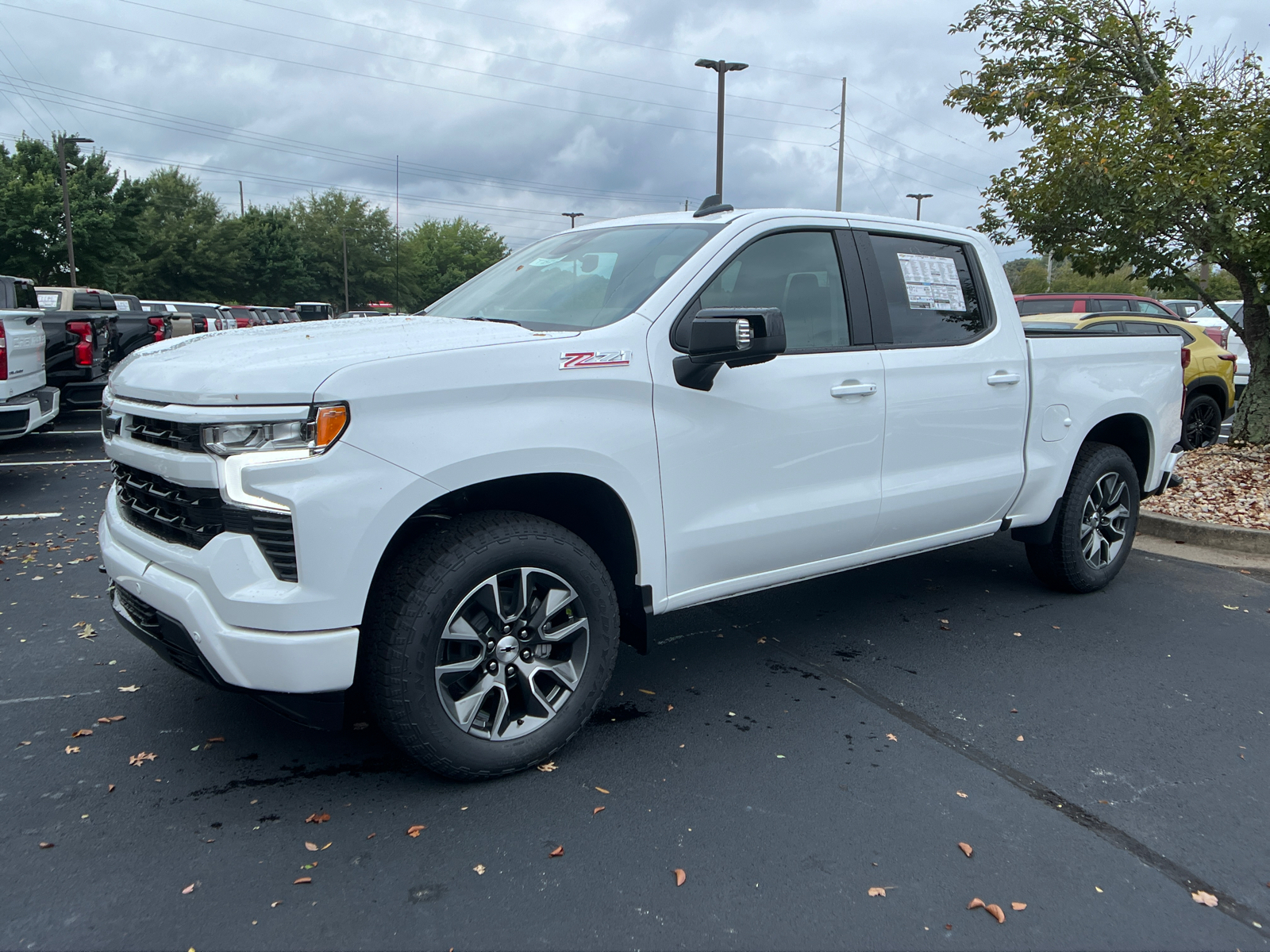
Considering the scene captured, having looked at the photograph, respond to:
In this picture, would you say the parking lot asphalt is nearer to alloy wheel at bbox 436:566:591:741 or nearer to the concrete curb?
alloy wheel at bbox 436:566:591:741

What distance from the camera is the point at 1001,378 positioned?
448cm

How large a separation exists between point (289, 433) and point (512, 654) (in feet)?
3.30

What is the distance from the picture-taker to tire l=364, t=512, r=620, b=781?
2857mm

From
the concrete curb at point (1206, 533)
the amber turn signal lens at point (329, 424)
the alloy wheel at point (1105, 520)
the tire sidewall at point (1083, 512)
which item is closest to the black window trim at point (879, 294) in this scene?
the tire sidewall at point (1083, 512)

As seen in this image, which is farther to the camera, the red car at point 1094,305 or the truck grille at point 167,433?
the red car at point 1094,305

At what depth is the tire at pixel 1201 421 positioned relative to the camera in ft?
33.4

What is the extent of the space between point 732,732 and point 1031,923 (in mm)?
1287

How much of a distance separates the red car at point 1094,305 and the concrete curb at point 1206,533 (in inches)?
226

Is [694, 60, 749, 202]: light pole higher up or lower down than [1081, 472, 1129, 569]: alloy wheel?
higher up

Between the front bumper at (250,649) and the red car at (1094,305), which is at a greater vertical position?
the red car at (1094,305)

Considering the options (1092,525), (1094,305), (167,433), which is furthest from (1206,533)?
(1094,305)

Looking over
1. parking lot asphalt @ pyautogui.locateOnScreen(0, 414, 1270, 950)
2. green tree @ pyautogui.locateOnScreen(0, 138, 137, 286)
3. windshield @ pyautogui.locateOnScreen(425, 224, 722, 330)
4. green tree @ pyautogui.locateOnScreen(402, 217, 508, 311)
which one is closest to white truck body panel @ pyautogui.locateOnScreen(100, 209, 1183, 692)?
windshield @ pyautogui.locateOnScreen(425, 224, 722, 330)

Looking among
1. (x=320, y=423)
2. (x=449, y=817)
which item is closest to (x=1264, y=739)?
(x=449, y=817)

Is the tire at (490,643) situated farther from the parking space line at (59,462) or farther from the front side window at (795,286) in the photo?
the parking space line at (59,462)
